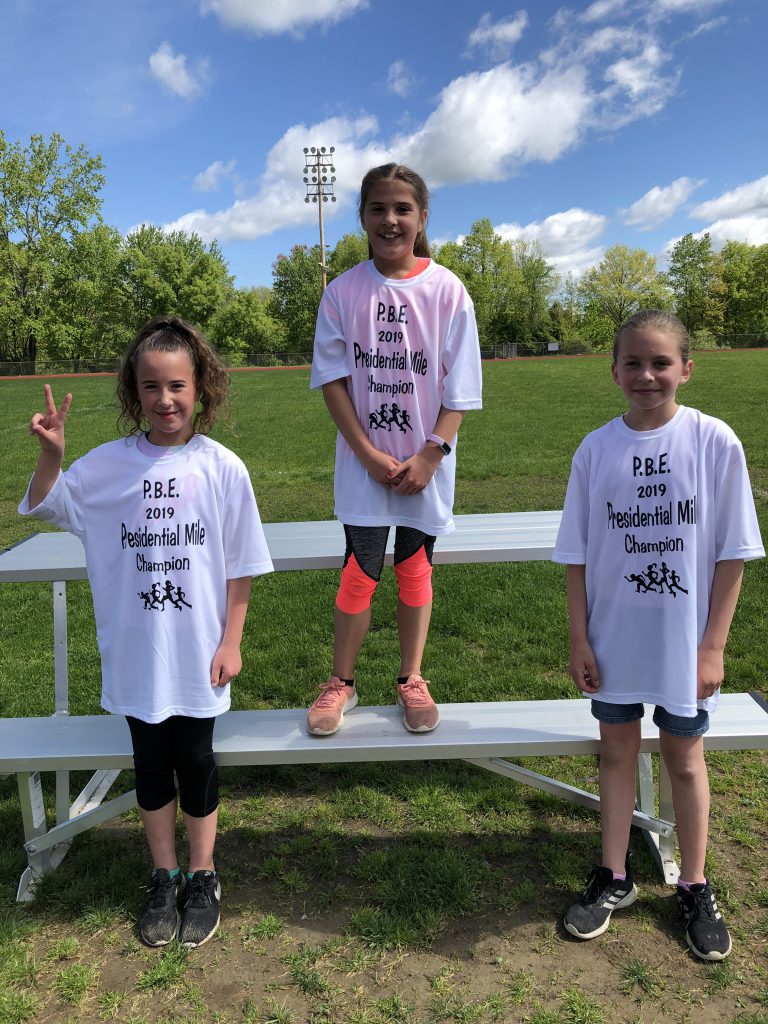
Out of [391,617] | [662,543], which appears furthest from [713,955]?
[391,617]

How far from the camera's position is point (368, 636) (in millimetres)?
4625

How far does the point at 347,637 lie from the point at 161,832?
0.87m

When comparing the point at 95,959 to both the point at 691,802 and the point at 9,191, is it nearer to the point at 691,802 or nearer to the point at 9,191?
the point at 691,802

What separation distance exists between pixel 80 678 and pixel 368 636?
65.4 inches

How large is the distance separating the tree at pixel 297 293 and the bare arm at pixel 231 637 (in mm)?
57656

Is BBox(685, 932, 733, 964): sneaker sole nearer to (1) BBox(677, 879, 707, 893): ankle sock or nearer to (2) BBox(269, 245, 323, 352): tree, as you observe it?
(1) BBox(677, 879, 707, 893): ankle sock

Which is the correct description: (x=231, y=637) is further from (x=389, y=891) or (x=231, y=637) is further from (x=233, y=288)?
(x=233, y=288)

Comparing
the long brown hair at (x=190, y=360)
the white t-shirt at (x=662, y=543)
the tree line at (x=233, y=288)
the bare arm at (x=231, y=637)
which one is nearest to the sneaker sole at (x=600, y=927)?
the white t-shirt at (x=662, y=543)

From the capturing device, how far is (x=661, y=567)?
2.14 metres

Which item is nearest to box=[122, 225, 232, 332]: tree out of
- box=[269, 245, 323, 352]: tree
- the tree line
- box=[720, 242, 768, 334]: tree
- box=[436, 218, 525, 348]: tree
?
the tree line

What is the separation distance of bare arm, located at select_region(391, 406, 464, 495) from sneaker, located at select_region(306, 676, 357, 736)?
29.7 inches

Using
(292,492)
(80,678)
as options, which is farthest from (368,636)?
(292,492)

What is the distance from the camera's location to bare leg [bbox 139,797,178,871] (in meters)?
2.39

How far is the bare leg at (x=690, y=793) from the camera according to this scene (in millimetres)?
2227
